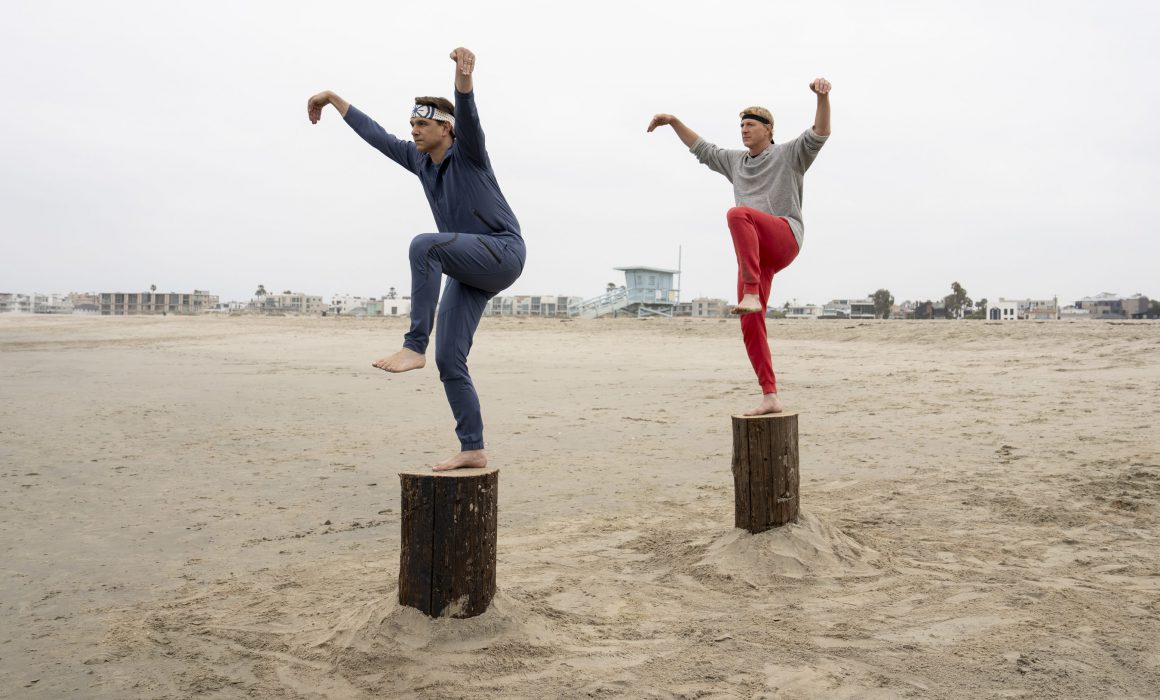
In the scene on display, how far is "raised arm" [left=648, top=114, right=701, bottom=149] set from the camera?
18.8 feet

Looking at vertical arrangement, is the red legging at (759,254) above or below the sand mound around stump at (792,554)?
above

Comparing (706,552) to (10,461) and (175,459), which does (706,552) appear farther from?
(10,461)

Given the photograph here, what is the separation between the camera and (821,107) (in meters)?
4.98

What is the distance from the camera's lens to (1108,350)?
14305 mm

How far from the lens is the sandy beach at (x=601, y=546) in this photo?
343cm

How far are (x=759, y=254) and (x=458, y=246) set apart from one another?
2222 millimetres

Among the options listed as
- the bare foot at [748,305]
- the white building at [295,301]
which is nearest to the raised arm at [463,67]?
the bare foot at [748,305]

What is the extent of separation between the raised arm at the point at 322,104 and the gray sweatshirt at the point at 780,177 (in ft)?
8.53

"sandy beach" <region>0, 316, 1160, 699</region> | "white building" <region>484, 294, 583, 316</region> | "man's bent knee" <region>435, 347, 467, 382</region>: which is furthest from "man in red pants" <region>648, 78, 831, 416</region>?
"white building" <region>484, 294, 583, 316</region>

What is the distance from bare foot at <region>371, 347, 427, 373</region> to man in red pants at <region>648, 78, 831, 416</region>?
6.77 feet

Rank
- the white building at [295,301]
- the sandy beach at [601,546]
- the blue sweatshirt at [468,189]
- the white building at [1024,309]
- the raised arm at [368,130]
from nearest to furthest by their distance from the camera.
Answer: the sandy beach at [601,546]
the blue sweatshirt at [468,189]
the raised arm at [368,130]
the white building at [1024,309]
the white building at [295,301]

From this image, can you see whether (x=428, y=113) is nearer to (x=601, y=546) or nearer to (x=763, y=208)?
(x=763, y=208)

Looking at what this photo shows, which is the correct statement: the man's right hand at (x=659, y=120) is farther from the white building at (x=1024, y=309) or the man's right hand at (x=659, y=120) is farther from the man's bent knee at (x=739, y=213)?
the white building at (x=1024, y=309)

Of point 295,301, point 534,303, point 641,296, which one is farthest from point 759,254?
point 295,301
